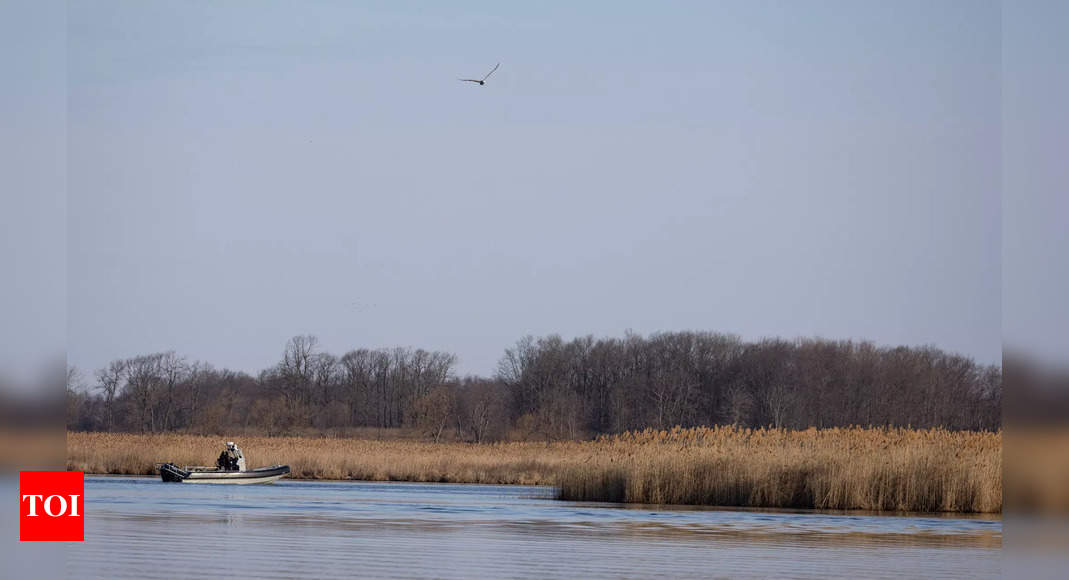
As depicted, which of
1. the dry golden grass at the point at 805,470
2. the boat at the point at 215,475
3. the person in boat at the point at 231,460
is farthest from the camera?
the person in boat at the point at 231,460

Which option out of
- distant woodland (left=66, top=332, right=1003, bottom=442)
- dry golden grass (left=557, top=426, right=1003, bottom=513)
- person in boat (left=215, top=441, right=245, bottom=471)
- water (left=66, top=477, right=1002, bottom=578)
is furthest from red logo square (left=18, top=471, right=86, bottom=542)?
distant woodland (left=66, top=332, right=1003, bottom=442)

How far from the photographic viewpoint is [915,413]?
208ft

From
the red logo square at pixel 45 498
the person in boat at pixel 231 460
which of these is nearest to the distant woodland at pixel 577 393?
the person in boat at pixel 231 460

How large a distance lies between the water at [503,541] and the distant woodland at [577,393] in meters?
39.5

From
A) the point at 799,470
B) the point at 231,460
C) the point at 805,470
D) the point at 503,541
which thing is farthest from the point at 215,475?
the point at 503,541

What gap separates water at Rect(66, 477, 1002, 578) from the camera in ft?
41.4

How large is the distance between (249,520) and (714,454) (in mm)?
9884

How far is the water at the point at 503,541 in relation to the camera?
41.4 ft

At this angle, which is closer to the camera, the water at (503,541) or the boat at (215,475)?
the water at (503,541)

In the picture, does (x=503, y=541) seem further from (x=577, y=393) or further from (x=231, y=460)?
(x=577, y=393)

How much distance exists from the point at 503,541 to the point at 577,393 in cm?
6002

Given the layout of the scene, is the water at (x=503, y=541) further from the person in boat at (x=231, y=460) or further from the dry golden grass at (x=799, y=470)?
the person in boat at (x=231, y=460)

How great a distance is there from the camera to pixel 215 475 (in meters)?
35.0

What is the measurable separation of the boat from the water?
7.96 m
